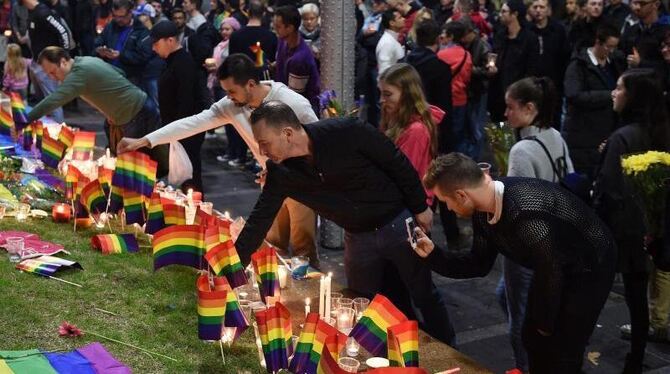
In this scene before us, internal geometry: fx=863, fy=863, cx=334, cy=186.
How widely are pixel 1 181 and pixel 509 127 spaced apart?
3419 mm

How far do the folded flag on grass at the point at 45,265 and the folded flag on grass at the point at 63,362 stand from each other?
0.98m

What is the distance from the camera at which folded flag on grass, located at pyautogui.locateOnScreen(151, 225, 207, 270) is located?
4012mm

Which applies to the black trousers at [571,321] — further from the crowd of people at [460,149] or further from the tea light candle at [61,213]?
the tea light candle at [61,213]

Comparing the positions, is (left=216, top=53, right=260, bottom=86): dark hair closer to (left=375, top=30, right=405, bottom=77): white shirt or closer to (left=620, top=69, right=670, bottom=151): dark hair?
(left=620, top=69, right=670, bottom=151): dark hair

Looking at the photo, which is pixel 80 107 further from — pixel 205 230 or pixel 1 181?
pixel 205 230

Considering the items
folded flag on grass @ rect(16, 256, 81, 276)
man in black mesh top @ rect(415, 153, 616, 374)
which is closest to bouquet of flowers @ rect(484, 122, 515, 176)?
man in black mesh top @ rect(415, 153, 616, 374)

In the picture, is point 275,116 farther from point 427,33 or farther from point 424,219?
point 427,33

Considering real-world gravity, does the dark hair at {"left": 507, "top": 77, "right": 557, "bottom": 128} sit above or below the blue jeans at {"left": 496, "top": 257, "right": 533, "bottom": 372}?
above

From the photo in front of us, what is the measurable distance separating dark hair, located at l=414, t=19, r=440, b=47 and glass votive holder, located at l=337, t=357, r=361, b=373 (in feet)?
14.4

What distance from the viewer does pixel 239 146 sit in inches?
409

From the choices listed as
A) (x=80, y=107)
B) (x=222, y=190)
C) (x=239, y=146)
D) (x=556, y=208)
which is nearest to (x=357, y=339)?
(x=556, y=208)

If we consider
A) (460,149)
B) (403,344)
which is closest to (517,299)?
(403,344)

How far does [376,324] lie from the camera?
326cm

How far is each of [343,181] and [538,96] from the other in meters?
1.20
